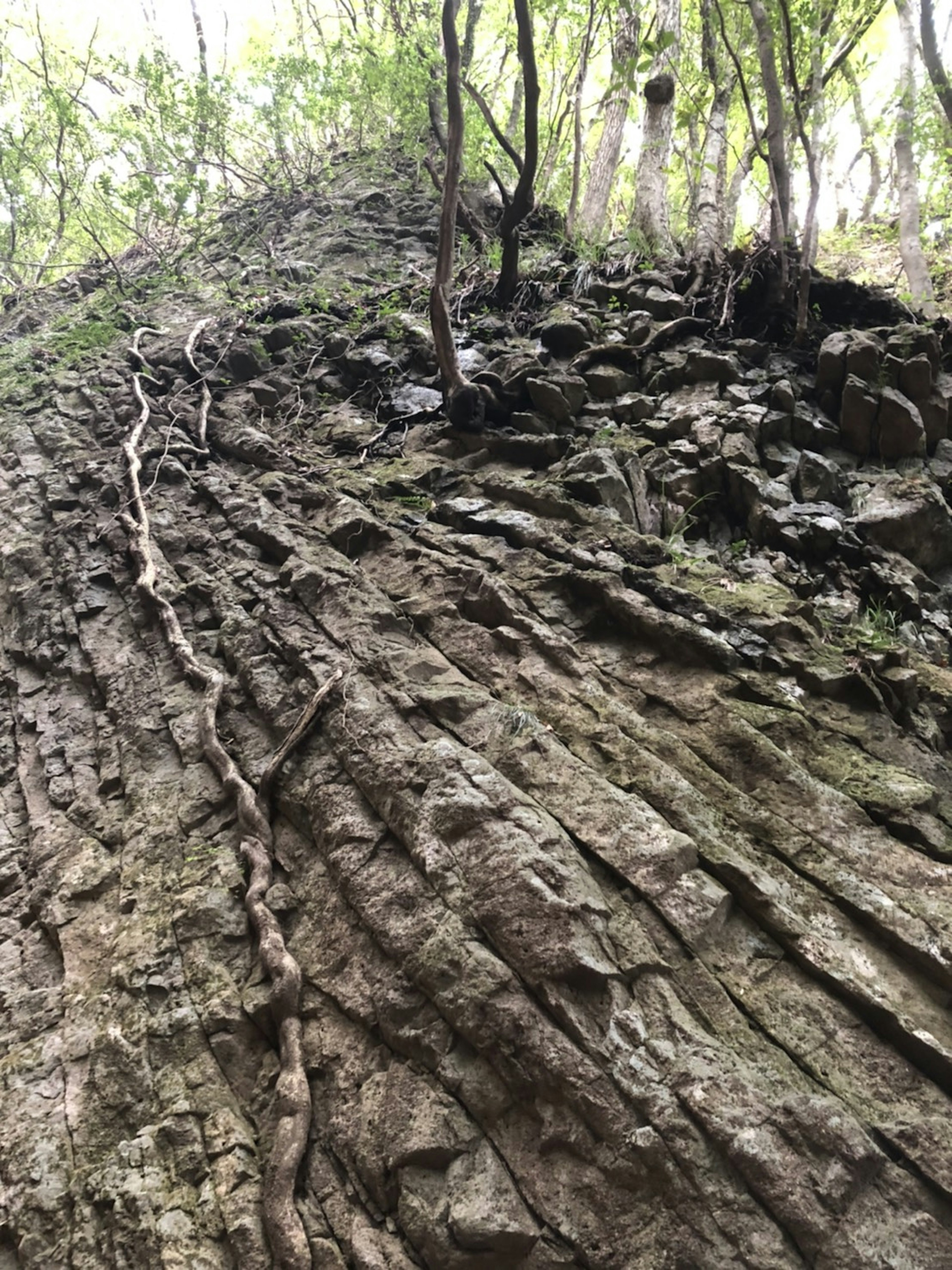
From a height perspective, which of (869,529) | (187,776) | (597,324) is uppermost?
(597,324)

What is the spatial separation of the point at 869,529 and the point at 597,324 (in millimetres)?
4907

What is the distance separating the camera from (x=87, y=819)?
5.70 m

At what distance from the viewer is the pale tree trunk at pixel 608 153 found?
13.6 metres

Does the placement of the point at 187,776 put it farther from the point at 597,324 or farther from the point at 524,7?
the point at 597,324

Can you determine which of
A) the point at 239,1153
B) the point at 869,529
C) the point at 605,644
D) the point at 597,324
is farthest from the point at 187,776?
the point at 597,324

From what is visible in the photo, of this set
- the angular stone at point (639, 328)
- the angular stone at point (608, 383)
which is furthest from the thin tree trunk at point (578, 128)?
the angular stone at point (608, 383)

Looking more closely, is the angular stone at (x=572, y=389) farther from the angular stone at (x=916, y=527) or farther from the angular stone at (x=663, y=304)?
the angular stone at (x=916, y=527)

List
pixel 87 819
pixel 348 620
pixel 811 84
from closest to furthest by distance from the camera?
pixel 87 819, pixel 348 620, pixel 811 84

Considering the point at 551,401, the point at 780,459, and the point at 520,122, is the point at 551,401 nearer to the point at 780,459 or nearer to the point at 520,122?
the point at 780,459

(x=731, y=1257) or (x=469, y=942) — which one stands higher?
(x=469, y=942)

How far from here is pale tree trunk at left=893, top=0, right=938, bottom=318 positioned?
10523 mm

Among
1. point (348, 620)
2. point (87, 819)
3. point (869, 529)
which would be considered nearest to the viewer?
point (87, 819)

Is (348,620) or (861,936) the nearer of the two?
(861,936)

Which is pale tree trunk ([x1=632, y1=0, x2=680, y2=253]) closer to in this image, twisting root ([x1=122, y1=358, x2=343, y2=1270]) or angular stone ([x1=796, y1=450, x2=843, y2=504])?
angular stone ([x1=796, y1=450, x2=843, y2=504])
